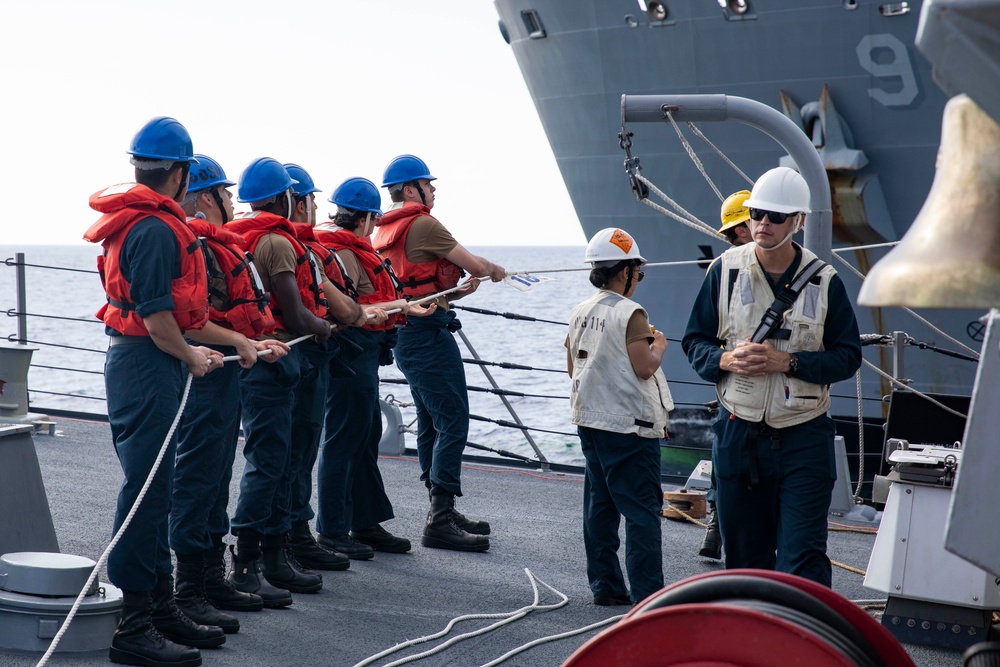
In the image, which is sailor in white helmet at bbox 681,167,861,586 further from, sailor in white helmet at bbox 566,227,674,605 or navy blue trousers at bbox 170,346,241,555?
navy blue trousers at bbox 170,346,241,555

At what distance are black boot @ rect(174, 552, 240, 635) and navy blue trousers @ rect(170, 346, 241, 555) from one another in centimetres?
7

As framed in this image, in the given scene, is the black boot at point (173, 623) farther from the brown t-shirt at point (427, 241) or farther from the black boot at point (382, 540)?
the brown t-shirt at point (427, 241)

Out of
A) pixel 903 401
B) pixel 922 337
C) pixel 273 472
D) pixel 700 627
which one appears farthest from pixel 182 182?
pixel 922 337

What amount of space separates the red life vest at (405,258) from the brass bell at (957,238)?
190 inches

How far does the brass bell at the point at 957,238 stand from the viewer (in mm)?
1205

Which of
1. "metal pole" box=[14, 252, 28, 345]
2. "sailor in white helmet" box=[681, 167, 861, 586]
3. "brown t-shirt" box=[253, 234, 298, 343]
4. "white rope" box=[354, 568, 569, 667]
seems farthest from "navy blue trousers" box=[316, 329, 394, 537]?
"metal pole" box=[14, 252, 28, 345]

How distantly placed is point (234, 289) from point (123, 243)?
720 millimetres

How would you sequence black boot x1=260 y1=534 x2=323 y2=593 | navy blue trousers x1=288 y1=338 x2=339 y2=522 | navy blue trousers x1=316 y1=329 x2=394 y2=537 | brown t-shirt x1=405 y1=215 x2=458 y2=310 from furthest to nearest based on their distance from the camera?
brown t-shirt x1=405 y1=215 x2=458 y2=310
navy blue trousers x1=316 y1=329 x2=394 y2=537
navy blue trousers x1=288 y1=338 x2=339 y2=522
black boot x1=260 y1=534 x2=323 y2=593

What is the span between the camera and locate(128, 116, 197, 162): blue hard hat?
3.76 m

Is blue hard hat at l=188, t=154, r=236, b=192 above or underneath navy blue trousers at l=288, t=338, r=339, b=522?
above

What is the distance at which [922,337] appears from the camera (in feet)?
39.1

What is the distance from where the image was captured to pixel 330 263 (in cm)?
545

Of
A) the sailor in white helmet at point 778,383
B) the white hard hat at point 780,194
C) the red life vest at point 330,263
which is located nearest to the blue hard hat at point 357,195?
the red life vest at point 330,263

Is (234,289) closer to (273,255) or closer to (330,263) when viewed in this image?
(273,255)
